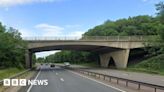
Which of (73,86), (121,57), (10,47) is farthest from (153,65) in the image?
(73,86)

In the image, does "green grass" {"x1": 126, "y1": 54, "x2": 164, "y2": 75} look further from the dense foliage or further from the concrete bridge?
the dense foliage

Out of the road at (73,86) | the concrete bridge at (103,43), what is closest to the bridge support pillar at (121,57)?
the concrete bridge at (103,43)

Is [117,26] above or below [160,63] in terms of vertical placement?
above

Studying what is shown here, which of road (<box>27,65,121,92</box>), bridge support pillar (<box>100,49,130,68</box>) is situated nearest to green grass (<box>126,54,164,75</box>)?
bridge support pillar (<box>100,49,130,68</box>)

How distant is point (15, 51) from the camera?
67.4 metres

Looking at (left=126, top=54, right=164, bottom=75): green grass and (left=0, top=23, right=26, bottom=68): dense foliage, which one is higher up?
(left=0, top=23, right=26, bottom=68): dense foliage

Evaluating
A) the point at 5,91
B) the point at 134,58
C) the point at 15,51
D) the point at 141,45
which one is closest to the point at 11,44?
the point at 15,51

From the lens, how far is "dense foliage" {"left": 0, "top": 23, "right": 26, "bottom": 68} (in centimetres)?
6412

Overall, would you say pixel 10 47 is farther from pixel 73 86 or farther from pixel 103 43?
pixel 73 86

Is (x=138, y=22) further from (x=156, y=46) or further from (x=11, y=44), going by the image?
(x=11, y=44)

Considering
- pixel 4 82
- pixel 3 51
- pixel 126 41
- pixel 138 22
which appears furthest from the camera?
pixel 138 22

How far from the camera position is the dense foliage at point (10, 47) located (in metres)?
64.1

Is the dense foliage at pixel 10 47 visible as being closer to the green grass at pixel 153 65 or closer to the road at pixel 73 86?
the green grass at pixel 153 65

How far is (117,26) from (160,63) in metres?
67.1
